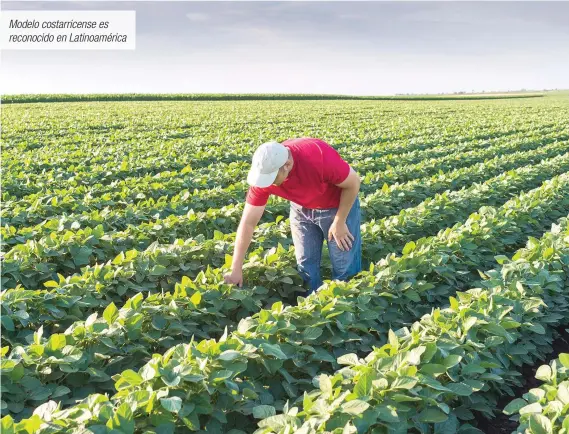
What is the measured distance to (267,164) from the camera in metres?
3.39

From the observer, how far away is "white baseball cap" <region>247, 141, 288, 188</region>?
3387mm

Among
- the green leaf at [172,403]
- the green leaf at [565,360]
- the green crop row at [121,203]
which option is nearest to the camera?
the green leaf at [172,403]

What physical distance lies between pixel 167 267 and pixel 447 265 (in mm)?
2524

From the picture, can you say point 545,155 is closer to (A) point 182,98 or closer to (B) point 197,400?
(B) point 197,400

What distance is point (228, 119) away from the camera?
83.6 ft

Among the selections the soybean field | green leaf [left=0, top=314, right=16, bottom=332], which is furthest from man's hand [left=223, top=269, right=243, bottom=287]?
green leaf [left=0, top=314, right=16, bottom=332]

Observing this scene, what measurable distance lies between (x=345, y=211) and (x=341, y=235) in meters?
→ 0.22

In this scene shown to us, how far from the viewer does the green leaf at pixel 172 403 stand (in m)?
2.37

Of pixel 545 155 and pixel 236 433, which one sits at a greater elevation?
pixel 545 155

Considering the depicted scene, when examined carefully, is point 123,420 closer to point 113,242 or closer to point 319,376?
point 319,376

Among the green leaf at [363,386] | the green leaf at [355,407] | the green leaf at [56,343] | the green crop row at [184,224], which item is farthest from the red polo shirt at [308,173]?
the green crop row at [184,224]

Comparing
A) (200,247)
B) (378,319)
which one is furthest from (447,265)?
(200,247)

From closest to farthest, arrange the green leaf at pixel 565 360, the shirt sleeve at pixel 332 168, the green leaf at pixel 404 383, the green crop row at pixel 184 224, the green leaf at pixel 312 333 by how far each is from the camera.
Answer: the green leaf at pixel 404 383 < the green leaf at pixel 565 360 < the green leaf at pixel 312 333 < the shirt sleeve at pixel 332 168 < the green crop row at pixel 184 224

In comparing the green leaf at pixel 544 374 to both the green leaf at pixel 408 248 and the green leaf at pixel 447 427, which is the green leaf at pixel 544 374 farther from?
the green leaf at pixel 408 248
